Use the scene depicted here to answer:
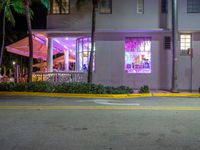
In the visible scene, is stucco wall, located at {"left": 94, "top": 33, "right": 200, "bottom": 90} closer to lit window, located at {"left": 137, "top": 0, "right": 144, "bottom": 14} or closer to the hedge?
lit window, located at {"left": 137, "top": 0, "right": 144, "bottom": 14}

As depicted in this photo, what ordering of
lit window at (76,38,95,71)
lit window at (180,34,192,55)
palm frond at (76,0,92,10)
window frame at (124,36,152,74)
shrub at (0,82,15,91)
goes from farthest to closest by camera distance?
1. lit window at (76,38,95,71)
2. window frame at (124,36,152,74)
3. lit window at (180,34,192,55)
4. palm frond at (76,0,92,10)
5. shrub at (0,82,15,91)

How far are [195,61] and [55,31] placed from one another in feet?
29.5

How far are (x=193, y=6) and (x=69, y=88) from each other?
32.6 feet

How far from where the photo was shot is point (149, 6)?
23.6 metres

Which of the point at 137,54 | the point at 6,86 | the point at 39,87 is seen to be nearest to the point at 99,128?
the point at 39,87

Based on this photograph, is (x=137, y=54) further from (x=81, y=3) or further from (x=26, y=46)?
(x=26, y=46)

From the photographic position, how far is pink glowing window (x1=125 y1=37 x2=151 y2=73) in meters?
23.8

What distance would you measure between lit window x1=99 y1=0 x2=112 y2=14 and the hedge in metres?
6.50

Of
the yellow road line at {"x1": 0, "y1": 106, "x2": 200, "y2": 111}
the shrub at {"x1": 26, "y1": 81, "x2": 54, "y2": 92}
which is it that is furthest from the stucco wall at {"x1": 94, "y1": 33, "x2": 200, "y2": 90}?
the yellow road line at {"x1": 0, "y1": 106, "x2": 200, "y2": 111}

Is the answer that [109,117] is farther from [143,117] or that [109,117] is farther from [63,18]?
[63,18]

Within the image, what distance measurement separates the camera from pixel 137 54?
941 inches

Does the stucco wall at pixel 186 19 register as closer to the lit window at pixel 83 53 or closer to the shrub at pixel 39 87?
the lit window at pixel 83 53

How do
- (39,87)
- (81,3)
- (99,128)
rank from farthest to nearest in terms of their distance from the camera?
1. (81,3)
2. (39,87)
3. (99,128)

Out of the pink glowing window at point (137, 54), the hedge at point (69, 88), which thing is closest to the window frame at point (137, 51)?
the pink glowing window at point (137, 54)
